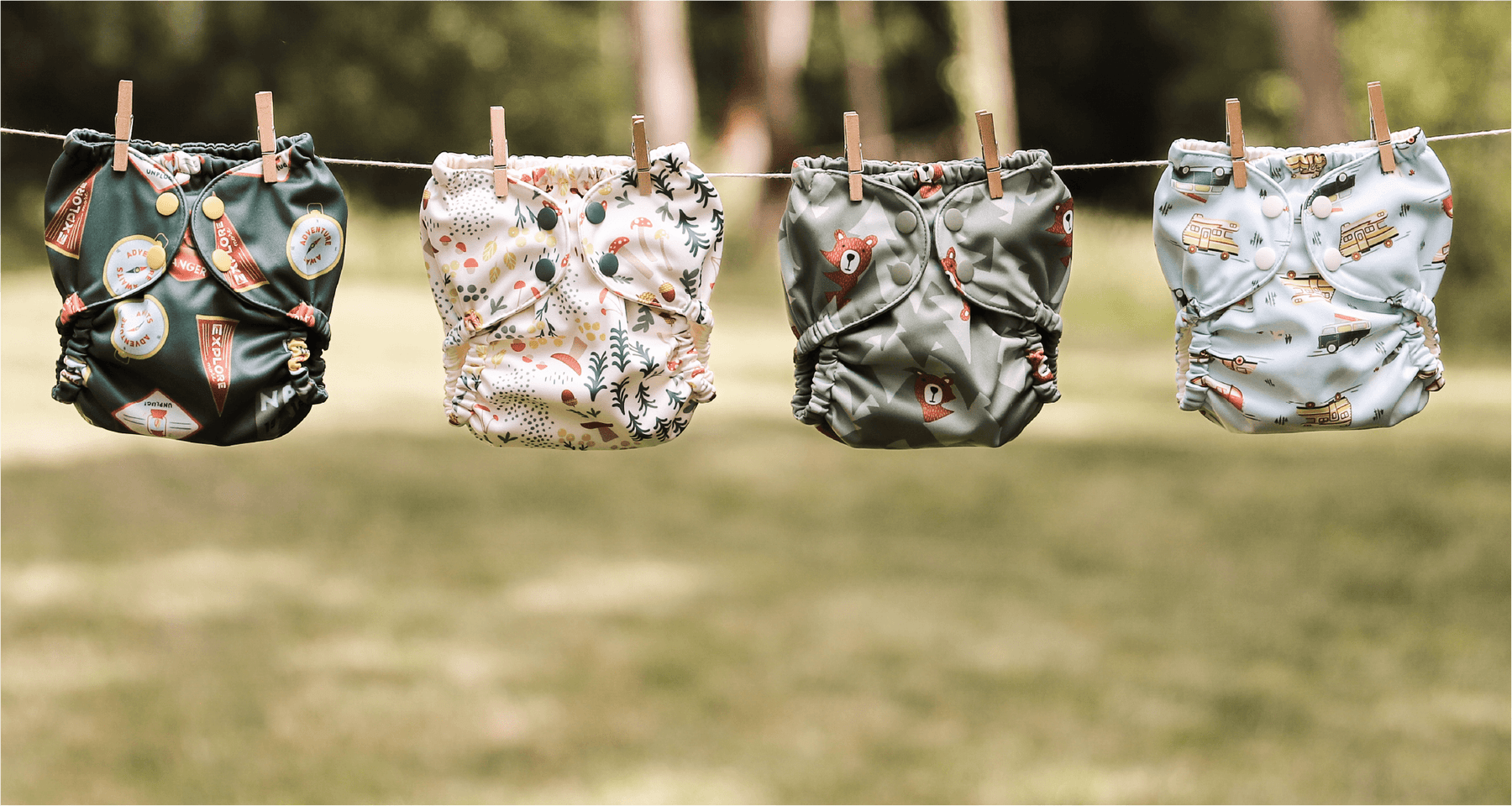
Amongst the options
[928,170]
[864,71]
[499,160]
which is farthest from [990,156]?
[864,71]

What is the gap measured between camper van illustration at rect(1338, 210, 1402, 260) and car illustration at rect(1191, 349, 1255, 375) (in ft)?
0.88

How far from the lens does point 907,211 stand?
2.37 m

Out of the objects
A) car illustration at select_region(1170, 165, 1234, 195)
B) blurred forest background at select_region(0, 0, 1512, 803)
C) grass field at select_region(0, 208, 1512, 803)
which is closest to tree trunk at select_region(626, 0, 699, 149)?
blurred forest background at select_region(0, 0, 1512, 803)

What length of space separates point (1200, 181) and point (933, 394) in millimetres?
631

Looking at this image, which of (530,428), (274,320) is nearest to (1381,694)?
(530,428)

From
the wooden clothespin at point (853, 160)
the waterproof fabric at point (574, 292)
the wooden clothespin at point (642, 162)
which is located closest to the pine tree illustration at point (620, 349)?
the waterproof fabric at point (574, 292)

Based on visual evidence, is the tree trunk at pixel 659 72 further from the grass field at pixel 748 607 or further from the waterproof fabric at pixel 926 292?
the waterproof fabric at pixel 926 292

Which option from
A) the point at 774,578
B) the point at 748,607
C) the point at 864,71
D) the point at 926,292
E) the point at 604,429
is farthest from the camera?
the point at 864,71

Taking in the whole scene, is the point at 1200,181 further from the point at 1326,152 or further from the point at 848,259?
the point at 848,259

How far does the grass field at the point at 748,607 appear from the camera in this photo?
5.54 m

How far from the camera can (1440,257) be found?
7.91ft

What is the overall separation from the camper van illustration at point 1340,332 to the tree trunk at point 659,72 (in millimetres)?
8270

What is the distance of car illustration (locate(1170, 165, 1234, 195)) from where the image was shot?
2334mm

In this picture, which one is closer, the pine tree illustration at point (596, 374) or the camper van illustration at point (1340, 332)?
the camper van illustration at point (1340, 332)
